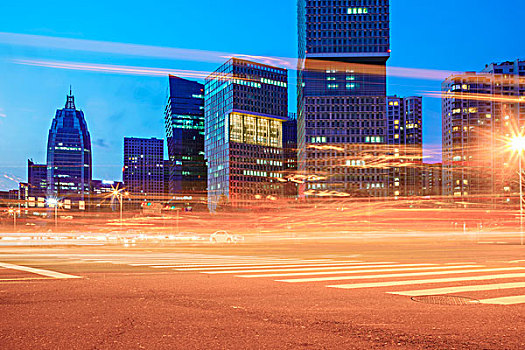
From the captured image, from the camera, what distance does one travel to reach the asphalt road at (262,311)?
5438mm

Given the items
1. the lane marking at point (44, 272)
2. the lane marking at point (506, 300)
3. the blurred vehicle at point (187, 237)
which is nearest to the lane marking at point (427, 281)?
the lane marking at point (506, 300)

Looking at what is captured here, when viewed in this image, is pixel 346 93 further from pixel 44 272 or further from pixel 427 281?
pixel 427 281

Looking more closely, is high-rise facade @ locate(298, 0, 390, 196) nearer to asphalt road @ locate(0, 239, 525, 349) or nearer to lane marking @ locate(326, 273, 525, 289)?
lane marking @ locate(326, 273, 525, 289)

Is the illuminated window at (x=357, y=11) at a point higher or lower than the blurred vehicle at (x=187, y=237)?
higher

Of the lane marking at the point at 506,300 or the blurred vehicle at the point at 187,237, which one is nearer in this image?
the lane marking at the point at 506,300

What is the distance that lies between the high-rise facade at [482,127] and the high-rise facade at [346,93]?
2747 cm

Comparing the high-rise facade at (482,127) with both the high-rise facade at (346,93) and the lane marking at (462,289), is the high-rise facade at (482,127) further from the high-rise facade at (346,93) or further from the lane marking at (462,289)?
the lane marking at (462,289)

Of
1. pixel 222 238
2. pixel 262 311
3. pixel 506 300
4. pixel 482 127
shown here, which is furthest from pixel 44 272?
pixel 482 127

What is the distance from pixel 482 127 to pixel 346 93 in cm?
5327

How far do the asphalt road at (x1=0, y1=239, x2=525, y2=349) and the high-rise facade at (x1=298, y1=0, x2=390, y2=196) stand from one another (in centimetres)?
16270

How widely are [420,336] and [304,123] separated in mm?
172374

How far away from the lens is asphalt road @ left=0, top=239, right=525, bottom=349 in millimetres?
5438

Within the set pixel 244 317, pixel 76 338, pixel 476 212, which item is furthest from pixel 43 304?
pixel 476 212

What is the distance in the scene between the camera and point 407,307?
7.38m
